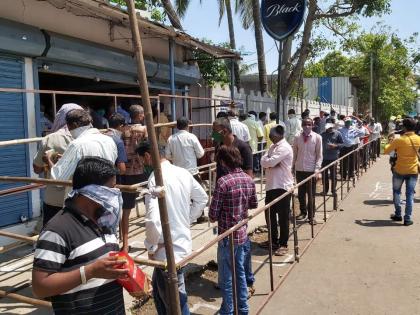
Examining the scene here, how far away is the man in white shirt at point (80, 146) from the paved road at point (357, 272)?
2110mm

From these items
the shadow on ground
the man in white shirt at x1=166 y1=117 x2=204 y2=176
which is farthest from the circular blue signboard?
the shadow on ground

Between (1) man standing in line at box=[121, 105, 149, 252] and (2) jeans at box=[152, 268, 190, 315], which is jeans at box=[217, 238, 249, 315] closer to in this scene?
(2) jeans at box=[152, 268, 190, 315]

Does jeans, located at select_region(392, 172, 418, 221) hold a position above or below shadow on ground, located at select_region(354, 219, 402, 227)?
above

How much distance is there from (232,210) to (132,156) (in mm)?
1898

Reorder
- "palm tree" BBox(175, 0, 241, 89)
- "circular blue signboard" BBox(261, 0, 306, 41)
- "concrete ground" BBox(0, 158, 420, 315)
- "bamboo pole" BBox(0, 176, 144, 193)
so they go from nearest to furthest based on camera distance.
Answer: "bamboo pole" BBox(0, 176, 144, 193), "concrete ground" BBox(0, 158, 420, 315), "circular blue signboard" BBox(261, 0, 306, 41), "palm tree" BBox(175, 0, 241, 89)

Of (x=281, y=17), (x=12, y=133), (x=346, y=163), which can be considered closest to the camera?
(x=12, y=133)

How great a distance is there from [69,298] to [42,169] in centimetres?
220

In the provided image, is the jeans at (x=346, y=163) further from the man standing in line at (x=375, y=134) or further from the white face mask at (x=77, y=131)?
the white face mask at (x=77, y=131)

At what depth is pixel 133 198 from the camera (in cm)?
536

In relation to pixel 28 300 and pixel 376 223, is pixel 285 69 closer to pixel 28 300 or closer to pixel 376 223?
pixel 376 223

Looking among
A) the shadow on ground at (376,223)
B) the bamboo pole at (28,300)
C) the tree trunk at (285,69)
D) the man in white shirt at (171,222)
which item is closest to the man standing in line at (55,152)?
the bamboo pole at (28,300)

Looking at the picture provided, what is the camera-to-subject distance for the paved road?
432cm

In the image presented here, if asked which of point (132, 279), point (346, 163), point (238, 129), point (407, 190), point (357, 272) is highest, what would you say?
point (238, 129)

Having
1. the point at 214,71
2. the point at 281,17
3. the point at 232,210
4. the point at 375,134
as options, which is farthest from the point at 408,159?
the point at 375,134
